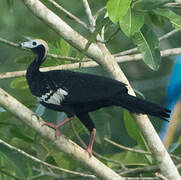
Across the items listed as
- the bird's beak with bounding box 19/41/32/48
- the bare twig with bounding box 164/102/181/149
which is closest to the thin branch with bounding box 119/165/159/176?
the bare twig with bounding box 164/102/181/149

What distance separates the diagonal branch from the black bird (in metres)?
0.08

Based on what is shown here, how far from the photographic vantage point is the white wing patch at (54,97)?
4191mm

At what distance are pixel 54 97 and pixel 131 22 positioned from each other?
0.77m

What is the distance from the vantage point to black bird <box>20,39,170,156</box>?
3.96m

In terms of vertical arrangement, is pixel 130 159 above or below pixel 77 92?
below

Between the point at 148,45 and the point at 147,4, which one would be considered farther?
the point at 148,45

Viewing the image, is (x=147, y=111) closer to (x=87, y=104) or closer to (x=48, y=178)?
(x=87, y=104)

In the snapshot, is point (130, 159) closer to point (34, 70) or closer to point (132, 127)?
point (132, 127)

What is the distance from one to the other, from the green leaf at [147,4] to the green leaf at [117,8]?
0.99 feet

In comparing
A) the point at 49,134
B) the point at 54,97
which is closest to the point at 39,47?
the point at 54,97

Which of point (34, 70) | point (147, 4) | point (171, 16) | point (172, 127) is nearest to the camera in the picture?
point (147, 4)

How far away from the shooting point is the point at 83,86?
4.15 metres

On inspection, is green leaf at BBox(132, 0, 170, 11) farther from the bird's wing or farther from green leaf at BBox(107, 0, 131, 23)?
the bird's wing

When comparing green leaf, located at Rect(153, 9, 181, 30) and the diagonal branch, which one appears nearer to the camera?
the diagonal branch
